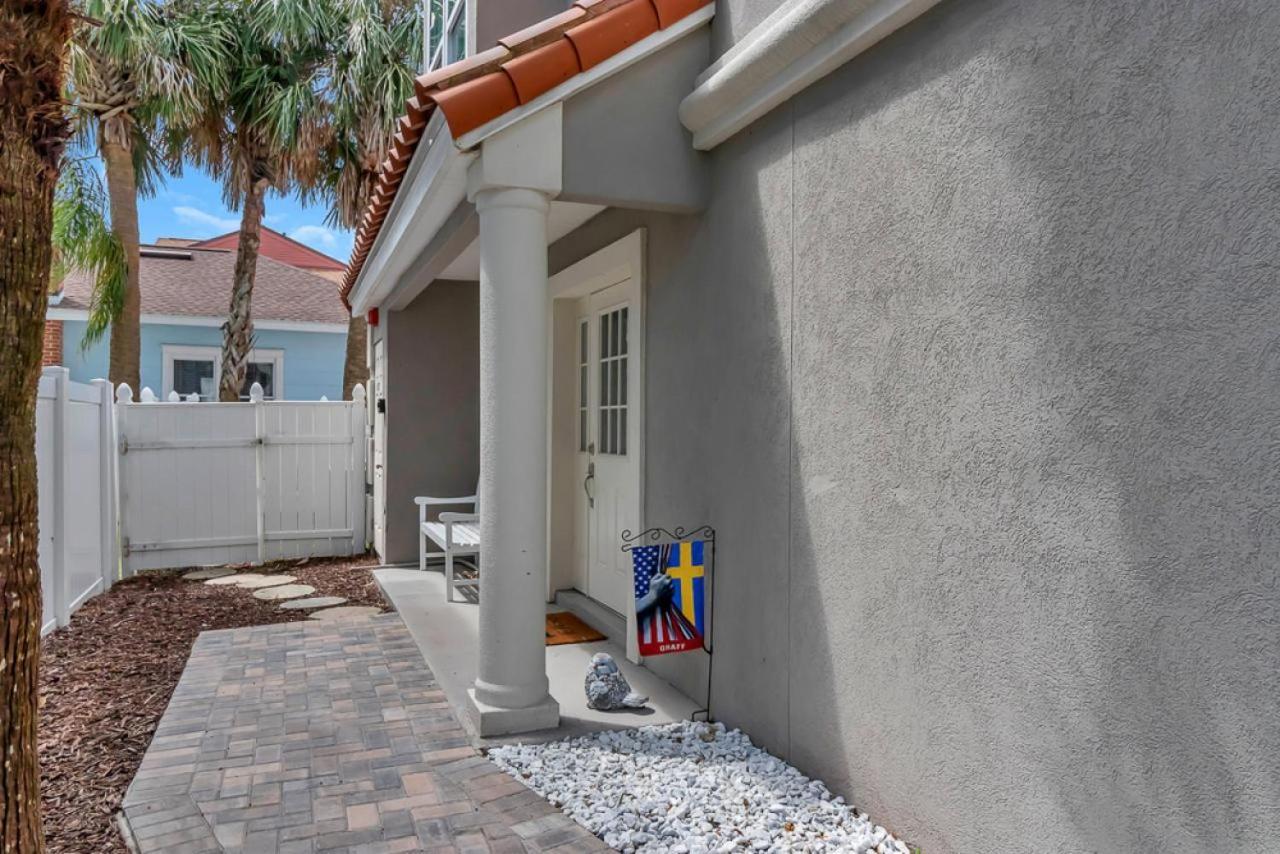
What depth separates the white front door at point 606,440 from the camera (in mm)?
5652

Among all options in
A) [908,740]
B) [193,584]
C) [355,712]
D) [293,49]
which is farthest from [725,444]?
[293,49]

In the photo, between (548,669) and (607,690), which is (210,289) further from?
(607,690)

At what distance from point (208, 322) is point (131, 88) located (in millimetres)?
5802

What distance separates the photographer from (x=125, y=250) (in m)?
11.6

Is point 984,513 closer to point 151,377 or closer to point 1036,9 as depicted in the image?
point 1036,9

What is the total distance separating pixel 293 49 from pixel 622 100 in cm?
921

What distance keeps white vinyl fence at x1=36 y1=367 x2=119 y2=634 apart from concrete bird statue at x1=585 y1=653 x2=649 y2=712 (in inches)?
152

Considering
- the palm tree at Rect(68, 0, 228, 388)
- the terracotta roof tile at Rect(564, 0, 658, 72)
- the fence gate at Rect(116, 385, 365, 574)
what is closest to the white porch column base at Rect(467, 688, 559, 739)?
the terracotta roof tile at Rect(564, 0, 658, 72)

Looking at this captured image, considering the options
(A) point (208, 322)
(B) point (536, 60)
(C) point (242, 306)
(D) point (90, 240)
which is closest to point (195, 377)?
(A) point (208, 322)

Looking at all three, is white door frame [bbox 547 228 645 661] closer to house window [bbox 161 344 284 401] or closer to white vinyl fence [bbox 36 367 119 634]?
white vinyl fence [bbox 36 367 119 634]

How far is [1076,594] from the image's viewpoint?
7.46 feet

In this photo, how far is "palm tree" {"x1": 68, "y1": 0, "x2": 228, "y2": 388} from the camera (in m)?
10.3

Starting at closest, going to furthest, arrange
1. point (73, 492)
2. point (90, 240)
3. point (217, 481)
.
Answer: point (73, 492) < point (217, 481) < point (90, 240)

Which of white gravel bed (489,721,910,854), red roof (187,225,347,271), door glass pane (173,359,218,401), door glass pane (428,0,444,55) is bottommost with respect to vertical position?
white gravel bed (489,721,910,854)
